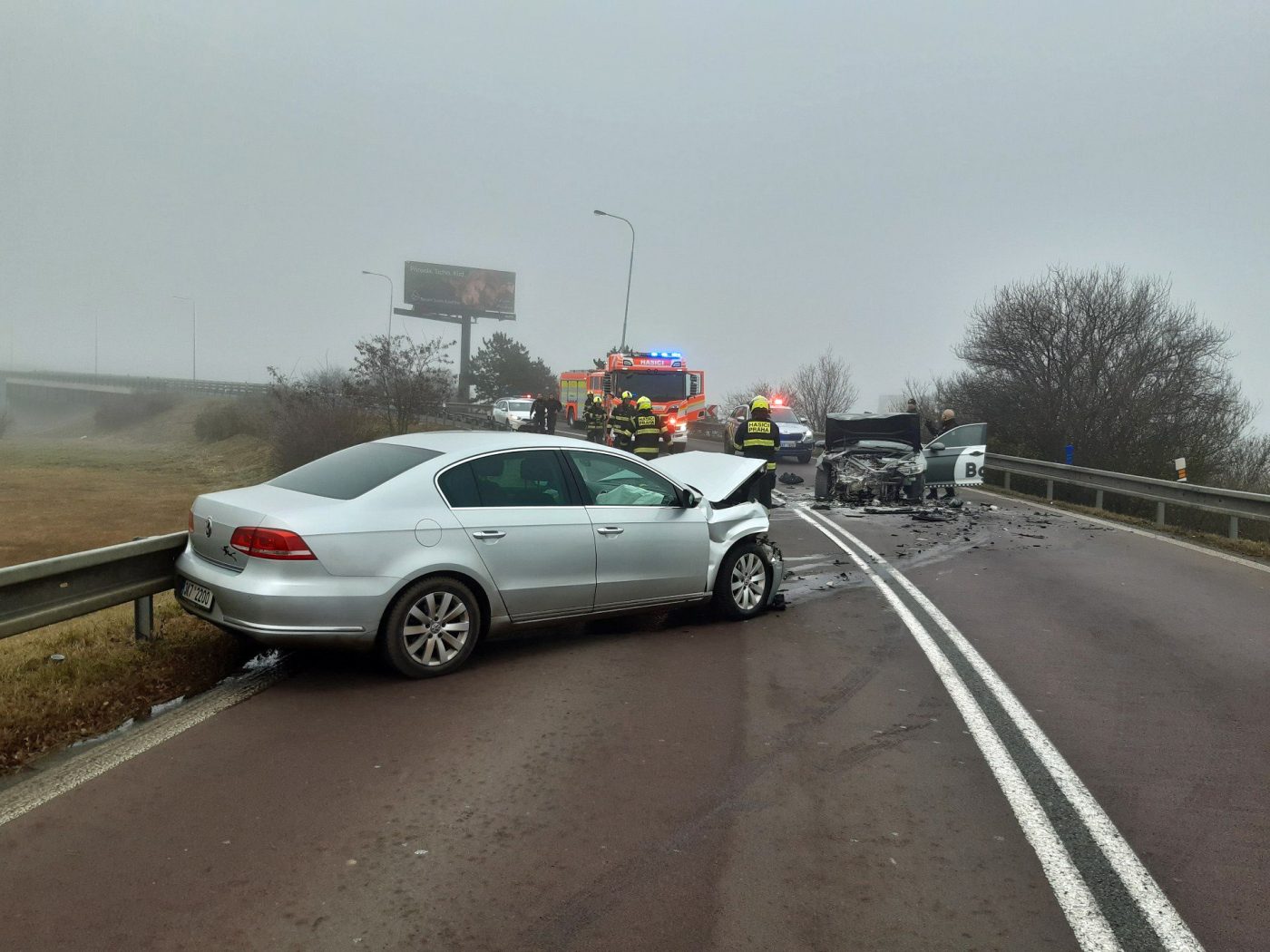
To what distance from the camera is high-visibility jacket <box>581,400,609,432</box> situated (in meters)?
22.5

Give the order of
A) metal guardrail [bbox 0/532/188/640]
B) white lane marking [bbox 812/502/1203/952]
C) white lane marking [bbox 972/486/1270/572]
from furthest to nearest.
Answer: white lane marking [bbox 972/486/1270/572] → metal guardrail [bbox 0/532/188/640] → white lane marking [bbox 812/502/1203/952]

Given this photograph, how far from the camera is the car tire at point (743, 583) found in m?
7.62

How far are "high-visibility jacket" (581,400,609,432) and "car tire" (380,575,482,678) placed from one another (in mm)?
16266

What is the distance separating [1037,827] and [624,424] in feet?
41.1

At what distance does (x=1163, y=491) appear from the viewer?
1512 centimetres

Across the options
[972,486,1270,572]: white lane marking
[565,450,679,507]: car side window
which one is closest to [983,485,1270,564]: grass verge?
[972,486,1270,572]: white lane marking

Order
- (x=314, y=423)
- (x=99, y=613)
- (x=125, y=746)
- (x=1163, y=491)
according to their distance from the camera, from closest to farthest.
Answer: (x=125, y=746) → (x=99, y=613) → (x=1163, y=491) → (x=314, y=423)

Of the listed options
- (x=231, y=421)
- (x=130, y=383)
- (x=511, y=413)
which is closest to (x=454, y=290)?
(x=130, y=383)

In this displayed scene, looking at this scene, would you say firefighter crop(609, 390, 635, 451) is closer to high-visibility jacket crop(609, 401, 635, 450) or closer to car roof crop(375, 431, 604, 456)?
high-visibility jacket crop(609, 401, 635, 450)

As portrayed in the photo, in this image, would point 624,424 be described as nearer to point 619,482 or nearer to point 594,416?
point 594,416

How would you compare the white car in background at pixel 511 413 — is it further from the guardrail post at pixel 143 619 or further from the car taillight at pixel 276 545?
the car taillight at pixel 276 545

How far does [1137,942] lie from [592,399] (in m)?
19.9

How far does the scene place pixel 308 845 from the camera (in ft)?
12.1

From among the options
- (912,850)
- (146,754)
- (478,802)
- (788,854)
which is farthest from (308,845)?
(912,850)
